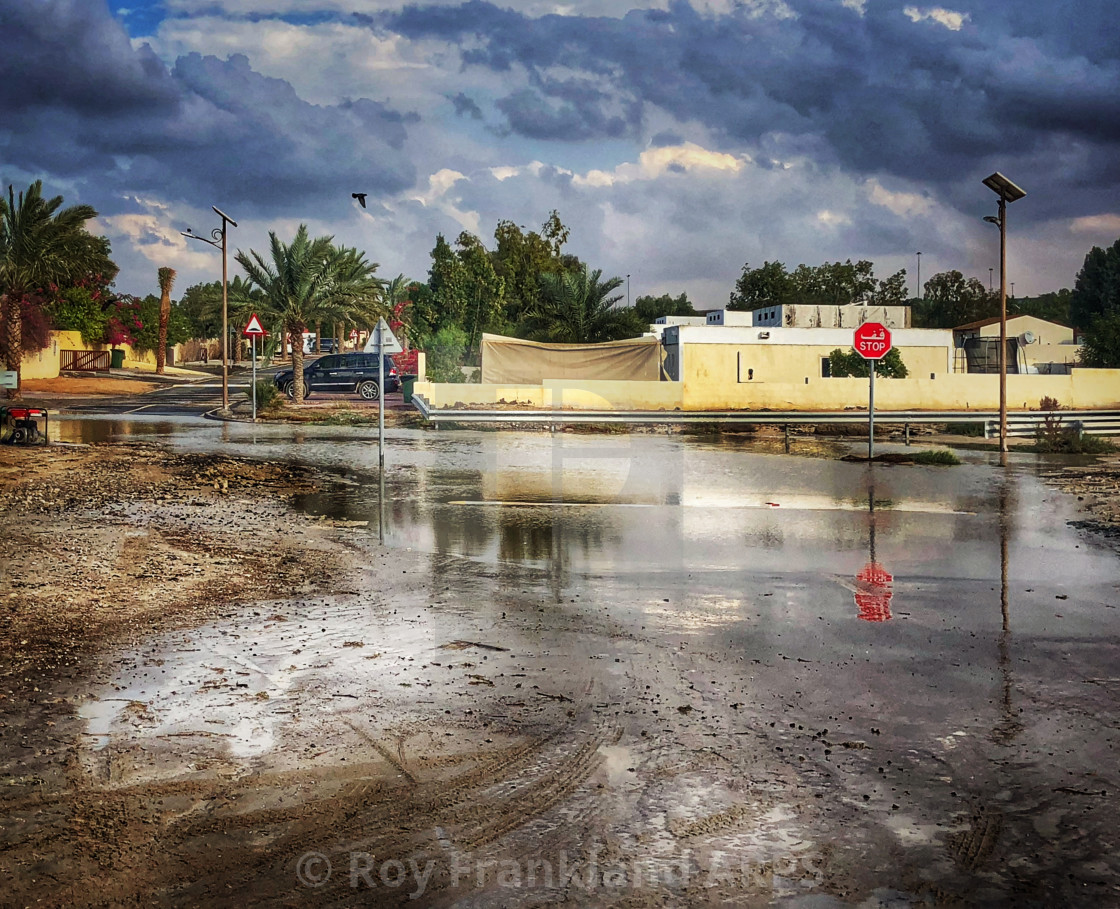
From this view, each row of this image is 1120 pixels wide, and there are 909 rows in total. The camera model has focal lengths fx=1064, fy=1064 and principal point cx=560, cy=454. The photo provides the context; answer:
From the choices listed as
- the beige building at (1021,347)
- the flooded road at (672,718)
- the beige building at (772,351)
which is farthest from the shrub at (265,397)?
the beige building at (1021,347)

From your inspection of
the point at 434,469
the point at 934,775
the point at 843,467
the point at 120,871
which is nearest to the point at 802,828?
the point at 934,775

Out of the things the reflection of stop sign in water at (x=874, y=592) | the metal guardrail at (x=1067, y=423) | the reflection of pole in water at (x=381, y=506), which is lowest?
the reflection of stop sign in water at (x=874, y=592)

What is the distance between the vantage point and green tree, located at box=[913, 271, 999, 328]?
102625 mm

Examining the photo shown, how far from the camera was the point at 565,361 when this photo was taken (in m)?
39.2

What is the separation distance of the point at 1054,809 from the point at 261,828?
3.35 metres

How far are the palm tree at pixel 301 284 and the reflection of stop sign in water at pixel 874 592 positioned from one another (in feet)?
111

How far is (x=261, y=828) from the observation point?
4.29 m

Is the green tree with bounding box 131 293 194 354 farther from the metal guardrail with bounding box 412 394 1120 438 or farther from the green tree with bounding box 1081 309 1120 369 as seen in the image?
the green tree with bounding box 1081 309 1120 369

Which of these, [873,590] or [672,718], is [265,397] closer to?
[873,590]

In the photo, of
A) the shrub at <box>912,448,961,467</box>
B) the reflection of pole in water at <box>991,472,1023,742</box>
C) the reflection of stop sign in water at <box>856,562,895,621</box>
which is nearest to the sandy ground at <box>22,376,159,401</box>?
the shrub at <box>912,448,961,467</box>

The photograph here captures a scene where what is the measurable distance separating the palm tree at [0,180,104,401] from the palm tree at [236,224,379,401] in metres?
10.8

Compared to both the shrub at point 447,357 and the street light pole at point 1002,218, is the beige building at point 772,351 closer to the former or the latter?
the shrub at point 447,357

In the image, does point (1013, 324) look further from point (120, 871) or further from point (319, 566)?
point (120, 871)

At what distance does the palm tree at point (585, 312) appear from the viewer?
47969 millimetres
